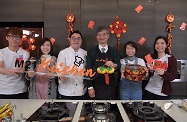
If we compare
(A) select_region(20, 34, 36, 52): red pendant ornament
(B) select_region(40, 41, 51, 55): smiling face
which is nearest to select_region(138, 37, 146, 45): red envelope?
(B) select_region(40, 41, 51, 55): smiling face

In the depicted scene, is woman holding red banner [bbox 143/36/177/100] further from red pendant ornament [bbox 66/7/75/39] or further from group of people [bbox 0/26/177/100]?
red pendant ornament [bbox 66/7/75/39]

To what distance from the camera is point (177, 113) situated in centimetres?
121

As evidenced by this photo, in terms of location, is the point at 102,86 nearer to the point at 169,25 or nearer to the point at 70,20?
the point at 70,20

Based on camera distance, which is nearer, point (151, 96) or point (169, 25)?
point (151, 96)

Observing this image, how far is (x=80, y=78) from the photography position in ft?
5.96

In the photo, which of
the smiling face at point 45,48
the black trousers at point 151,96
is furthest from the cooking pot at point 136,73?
the smiling face at point 45,48

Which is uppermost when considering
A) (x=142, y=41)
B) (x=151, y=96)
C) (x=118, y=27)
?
(x=118, y=27)

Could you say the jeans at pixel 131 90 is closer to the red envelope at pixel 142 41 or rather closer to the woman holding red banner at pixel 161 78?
the woman holding red banner at pixel 161 78

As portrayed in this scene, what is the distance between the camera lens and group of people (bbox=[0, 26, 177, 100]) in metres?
1.86

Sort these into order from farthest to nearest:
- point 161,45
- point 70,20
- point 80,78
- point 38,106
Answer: point 70,20 → point 161,45 → point 80,78 → point 38,106

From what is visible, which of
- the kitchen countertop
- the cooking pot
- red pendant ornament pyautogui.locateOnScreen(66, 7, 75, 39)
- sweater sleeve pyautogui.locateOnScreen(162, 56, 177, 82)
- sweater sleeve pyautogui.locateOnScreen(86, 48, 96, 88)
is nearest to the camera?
the kitchen countertop

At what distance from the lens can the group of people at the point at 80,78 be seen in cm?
186

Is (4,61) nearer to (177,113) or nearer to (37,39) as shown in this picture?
(37,39)

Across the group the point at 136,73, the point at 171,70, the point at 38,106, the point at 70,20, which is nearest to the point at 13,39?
the point at 38,106
